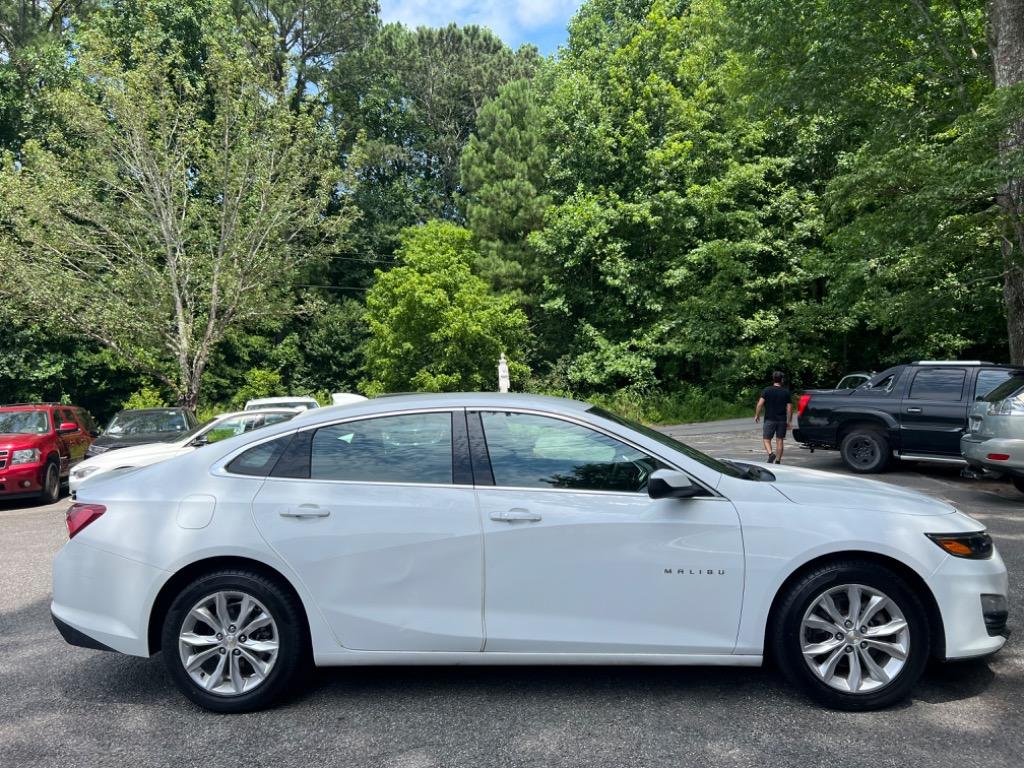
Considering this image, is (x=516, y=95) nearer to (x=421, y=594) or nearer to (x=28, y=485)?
(x=28, y=485)

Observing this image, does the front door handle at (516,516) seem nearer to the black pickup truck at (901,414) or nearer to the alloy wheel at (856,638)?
the alloy wheel at (856,638)

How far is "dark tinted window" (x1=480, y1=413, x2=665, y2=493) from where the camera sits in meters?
3.90

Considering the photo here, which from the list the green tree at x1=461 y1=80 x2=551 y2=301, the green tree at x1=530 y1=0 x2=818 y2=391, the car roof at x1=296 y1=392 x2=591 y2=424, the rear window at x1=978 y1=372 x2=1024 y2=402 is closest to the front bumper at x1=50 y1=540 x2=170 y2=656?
the car roof at x1=296 y1=392 x2=591 y2=424

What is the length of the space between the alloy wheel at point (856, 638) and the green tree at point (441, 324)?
1131 inches

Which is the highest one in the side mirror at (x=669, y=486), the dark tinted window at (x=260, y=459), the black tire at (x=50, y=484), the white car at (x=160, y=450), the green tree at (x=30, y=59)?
the green tree at (x=30, y=59)

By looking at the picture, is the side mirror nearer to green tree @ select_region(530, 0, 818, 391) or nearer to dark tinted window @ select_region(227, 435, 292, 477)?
dark tinted window @ select_region(227, 435, 292, 477)

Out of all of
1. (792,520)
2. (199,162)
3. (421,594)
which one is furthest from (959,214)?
(199,162)

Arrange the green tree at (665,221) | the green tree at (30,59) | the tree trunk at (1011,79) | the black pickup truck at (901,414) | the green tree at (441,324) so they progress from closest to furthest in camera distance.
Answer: the black pickup truck at (901,414), the tree trunk at (1011,79), the green tree at (665,221), the green tree at (30,59), the green tree at (441,324)

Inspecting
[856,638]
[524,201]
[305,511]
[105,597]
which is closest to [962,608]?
[856,638]

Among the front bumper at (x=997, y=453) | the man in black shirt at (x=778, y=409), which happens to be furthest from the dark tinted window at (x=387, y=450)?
the man in black shirt at (x=778, y=409)

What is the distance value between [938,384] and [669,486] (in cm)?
989

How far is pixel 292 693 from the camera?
155 inches

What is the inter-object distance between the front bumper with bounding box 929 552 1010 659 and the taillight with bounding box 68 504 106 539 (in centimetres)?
421

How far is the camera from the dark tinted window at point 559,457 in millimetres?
3898
